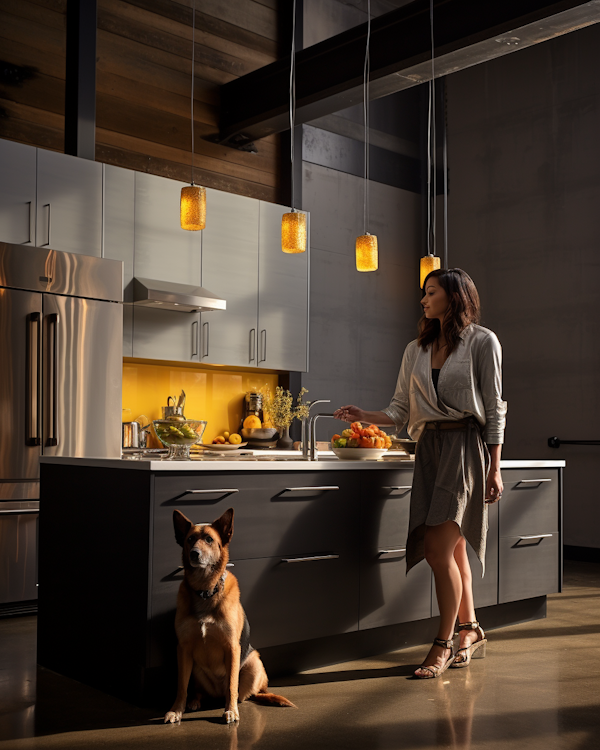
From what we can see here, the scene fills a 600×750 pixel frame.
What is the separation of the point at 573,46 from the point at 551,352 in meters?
2.53

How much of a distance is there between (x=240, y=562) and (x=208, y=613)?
36cm

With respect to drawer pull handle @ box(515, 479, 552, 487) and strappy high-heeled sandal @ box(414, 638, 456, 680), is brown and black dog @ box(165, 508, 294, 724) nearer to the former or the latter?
strappy high-heeled sandal @ box(414, 638, 456, 680)

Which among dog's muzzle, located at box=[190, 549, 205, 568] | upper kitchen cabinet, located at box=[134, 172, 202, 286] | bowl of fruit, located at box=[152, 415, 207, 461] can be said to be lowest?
dog's muzzle, located at box=[190, 549, 205, 568]

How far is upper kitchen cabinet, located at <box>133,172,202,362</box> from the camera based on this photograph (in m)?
5.27

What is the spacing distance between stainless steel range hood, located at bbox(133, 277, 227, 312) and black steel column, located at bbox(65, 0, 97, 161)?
2.74 feet

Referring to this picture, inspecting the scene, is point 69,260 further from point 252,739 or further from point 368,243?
point 252,739

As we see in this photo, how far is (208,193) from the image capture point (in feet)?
18.6

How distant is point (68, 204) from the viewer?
Result: 4844mm

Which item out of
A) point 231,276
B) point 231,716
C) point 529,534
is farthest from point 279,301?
point 231,716

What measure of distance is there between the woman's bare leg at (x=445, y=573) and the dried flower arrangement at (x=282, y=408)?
2843mm

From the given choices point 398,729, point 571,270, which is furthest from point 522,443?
point 398,729

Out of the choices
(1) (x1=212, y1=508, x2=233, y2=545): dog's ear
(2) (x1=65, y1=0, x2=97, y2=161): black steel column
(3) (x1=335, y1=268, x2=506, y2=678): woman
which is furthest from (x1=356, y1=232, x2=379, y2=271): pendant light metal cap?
(1) (x1=212, y1=508, x2=233, y2=545): dog's ear

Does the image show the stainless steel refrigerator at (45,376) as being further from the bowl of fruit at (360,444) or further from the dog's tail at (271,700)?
the dog's tail at (271,700)

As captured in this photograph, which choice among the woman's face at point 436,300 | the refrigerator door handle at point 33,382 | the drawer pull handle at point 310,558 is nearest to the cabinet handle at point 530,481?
the woman's face at point 436,300
